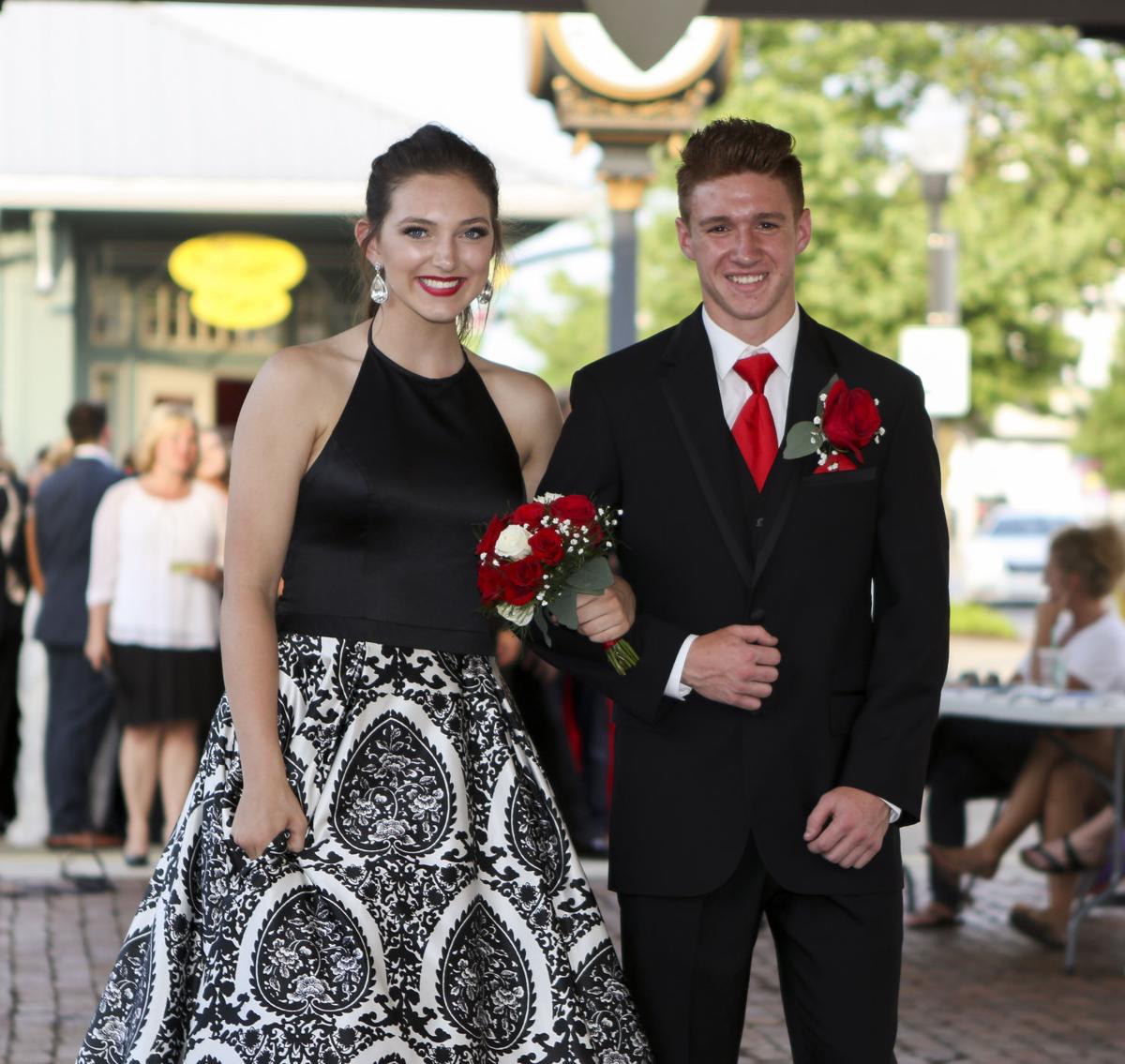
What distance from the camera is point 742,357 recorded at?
353 cm

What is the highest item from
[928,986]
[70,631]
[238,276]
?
[238,276]

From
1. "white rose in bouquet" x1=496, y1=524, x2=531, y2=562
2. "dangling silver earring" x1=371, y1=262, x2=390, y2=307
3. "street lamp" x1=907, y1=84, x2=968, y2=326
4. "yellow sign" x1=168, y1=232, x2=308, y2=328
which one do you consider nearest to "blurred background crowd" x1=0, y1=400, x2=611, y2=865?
"yellow sign" x1=168, y1=232, x2=308, y2=328

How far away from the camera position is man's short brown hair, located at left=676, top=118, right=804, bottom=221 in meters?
A: 3.44

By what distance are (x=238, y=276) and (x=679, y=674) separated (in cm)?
1238

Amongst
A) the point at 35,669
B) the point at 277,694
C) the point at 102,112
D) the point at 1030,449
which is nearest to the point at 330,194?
the point at 102,112

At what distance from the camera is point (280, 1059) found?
3234mm

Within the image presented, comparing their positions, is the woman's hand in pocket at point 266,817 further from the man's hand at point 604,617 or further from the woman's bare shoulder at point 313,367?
the woman's bare shoulder at point 313,367

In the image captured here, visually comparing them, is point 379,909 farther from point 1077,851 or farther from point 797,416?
point 1077,851

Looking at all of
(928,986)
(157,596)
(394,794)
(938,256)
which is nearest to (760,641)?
(394,794)

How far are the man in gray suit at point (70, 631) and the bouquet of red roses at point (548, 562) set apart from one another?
654 centimetres

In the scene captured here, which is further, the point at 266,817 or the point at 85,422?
the point at 85,422

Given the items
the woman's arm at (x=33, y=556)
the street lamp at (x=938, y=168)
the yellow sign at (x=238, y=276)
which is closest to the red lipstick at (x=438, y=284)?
the woman's arm at (x=33, y=556)

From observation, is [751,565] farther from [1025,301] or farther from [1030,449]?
[1030,449]

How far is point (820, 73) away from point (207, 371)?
730 inches
